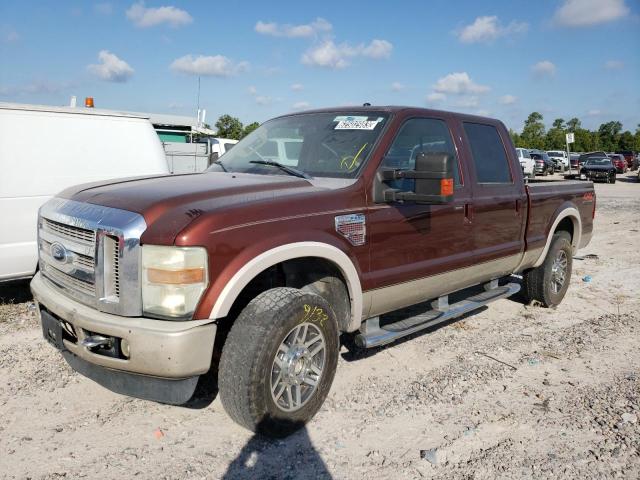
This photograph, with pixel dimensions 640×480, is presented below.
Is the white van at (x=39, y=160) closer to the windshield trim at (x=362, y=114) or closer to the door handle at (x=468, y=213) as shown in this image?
the windshield trim at (x=362, y=114)

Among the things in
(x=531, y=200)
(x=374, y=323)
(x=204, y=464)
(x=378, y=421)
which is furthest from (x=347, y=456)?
(x=531, y=200)

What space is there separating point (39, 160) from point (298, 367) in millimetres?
3613

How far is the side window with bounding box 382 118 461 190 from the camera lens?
3893mm

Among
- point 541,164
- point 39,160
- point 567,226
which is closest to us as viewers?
point 39,160

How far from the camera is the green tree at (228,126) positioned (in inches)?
1624

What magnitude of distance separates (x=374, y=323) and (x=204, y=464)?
157 cm

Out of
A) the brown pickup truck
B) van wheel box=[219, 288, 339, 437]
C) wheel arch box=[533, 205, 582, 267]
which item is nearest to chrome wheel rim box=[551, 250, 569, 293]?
wheel arch box=[533, 205, 582, 267]

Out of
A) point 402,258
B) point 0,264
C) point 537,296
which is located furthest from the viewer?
point 537,296

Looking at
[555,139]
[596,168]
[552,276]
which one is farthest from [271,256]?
[555,139]

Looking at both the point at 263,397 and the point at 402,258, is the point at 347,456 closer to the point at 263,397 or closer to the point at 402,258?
the point at 263,397

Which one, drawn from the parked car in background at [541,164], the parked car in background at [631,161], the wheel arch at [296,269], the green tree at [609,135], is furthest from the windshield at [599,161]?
the green tree at [609,135]

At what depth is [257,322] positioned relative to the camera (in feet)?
9.67

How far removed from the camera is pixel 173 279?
107 inches

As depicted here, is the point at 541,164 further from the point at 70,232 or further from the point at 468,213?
the point at 70,232
